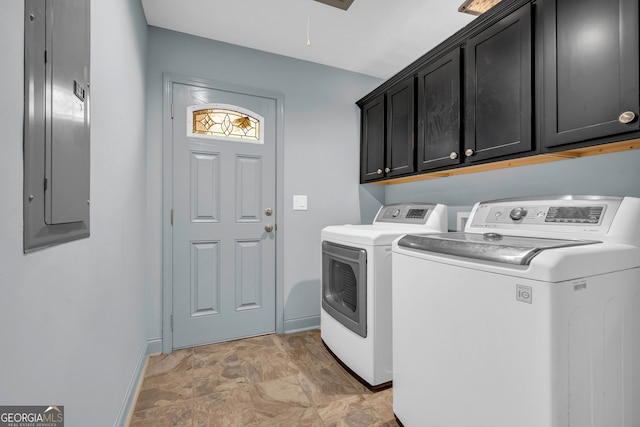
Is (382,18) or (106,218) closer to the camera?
(106,218)

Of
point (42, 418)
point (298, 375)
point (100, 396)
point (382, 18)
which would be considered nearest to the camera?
point (42, 418)

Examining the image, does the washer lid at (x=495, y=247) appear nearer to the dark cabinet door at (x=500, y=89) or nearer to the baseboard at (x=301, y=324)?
the dark cabinet door at (x=500, y=89)

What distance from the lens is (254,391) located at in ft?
5.48

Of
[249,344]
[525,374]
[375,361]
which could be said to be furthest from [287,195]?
[525,374]

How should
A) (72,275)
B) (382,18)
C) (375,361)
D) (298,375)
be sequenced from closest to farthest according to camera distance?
1. (72,275)
2. (375,361)
3. (298,375)
4. (382,18)

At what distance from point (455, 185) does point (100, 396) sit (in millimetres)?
2401

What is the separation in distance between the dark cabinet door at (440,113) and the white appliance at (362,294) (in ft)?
1.27

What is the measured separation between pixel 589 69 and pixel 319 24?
166 cm

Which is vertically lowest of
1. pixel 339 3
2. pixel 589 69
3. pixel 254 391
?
pixel 254 391

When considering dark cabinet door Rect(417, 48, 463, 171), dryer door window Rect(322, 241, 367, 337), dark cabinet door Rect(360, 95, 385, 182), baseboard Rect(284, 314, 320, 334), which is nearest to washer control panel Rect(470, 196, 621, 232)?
dark cabinet door Rect(417, 48, 463, 171)

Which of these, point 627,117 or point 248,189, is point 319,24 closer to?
point 248,189

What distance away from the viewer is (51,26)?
67 cm

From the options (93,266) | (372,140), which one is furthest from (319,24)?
(93,266)

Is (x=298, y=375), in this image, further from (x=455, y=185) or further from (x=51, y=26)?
(x=51, y=26)
